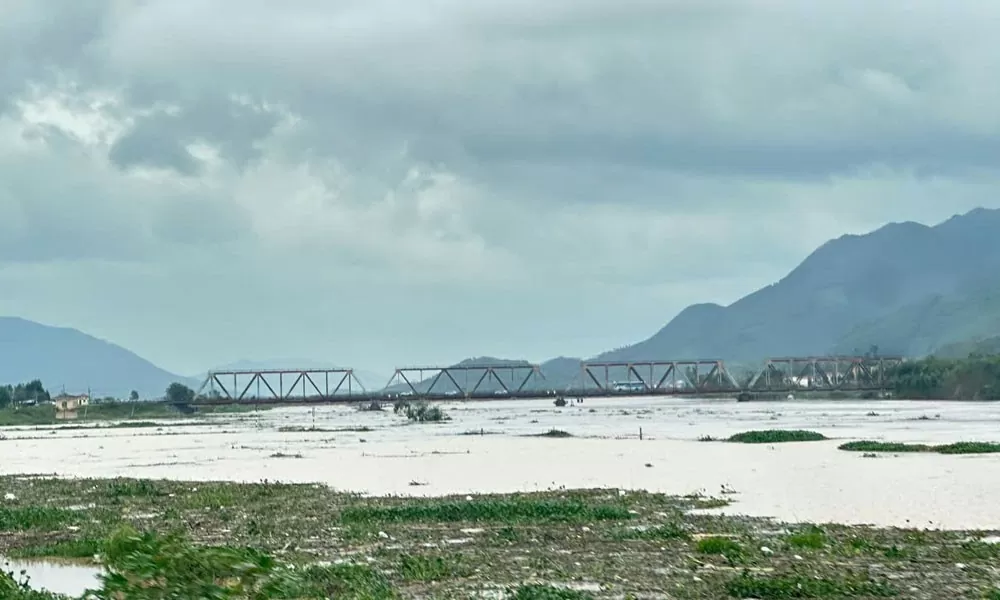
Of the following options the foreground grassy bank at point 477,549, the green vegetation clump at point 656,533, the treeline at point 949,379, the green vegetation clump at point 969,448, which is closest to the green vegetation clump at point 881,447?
the green vegetation clump at point 969,448

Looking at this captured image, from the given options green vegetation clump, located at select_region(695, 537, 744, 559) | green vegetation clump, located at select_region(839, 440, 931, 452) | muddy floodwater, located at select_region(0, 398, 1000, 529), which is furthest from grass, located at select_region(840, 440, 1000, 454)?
green vegetation clump, located at select_region(695, 537, 744, 559)

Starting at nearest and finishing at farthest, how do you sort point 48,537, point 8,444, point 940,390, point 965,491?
1. point 48,537
2. point 965,491
3. point 8,444
4. point 940,390

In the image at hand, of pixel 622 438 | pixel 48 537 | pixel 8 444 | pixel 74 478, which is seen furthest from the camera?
pixel 8 444

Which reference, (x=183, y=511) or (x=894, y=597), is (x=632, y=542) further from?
(x=183, y=511)

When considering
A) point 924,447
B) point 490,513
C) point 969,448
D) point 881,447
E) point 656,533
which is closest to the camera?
point 656,533

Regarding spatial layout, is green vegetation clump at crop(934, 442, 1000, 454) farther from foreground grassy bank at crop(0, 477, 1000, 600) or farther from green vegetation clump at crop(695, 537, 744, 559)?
green vegetation clump at crop(695, 537, 744, 559)

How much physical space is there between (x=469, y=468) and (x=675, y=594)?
33.3 meters

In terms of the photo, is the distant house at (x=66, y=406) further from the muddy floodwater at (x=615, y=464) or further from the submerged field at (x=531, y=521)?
the submerged field at (x=531, y=521)

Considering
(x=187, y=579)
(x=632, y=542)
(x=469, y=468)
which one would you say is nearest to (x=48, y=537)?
(x=632, y=542)

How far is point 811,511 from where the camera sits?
104 ft

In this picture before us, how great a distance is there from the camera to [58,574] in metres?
23.4

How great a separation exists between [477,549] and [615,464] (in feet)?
93.9

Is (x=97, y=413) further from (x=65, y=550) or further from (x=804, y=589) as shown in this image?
(x=804, y=589)

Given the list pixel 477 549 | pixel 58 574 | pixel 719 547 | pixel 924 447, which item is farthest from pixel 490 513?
pixel 924 447
